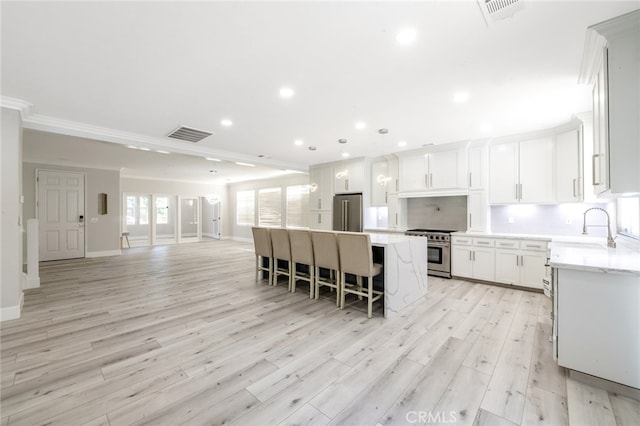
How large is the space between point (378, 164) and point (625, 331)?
4.84m

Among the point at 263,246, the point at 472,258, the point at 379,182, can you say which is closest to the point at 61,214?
the point at 263,246

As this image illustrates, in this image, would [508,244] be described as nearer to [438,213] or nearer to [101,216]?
[438,213]

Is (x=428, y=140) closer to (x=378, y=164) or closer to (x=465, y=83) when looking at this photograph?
(x=378, y=164)

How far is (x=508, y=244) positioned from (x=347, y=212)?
315 cm

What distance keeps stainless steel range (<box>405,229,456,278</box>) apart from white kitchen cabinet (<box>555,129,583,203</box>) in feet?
5.68

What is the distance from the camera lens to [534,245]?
4062 millimetres

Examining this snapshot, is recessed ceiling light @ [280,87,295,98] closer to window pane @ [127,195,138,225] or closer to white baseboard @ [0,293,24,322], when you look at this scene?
white baseboard @ [0,293,24,322]

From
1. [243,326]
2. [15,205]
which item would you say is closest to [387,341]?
[243,326]

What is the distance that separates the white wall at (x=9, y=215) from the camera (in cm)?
311

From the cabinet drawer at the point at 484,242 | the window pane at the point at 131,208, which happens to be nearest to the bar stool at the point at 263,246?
the cabinet drawer at the point at 484,242

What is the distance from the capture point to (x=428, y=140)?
4.73 metres

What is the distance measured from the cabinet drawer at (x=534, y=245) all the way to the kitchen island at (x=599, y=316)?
212 centimetres

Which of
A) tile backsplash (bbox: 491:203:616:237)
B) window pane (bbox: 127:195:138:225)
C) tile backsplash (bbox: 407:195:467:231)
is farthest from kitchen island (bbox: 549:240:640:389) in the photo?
window pane (bbox: 127:195:138:225)

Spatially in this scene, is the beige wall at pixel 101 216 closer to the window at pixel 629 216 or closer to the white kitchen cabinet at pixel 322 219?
the white kitchen cabinet at pixel 322 219
